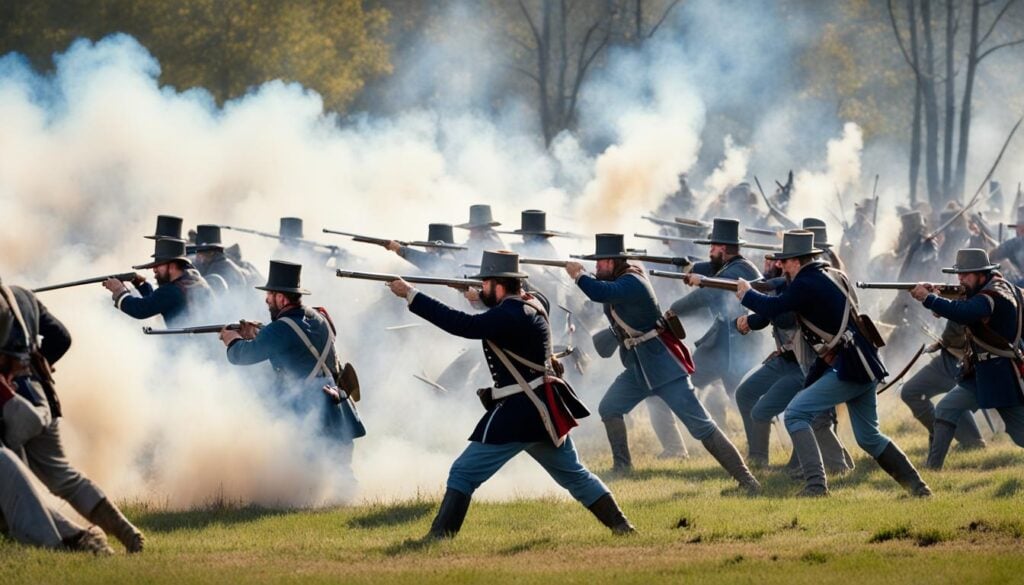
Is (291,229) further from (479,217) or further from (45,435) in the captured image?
(45,435)

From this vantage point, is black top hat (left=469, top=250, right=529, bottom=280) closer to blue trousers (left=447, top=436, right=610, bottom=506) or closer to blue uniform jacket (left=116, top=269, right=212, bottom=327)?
blue trousers (left=447, top=436, right=610, bottom=506)

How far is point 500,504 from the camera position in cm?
1278

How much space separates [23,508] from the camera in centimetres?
996

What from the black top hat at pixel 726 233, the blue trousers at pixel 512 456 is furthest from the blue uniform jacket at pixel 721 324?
the blue trousers at pixel 512 456

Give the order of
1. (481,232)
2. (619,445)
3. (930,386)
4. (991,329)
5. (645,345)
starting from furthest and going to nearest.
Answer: (481,232) → (930,386) → (619,445) → (645,345) → (991,329)

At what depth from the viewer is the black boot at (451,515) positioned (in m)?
11.0

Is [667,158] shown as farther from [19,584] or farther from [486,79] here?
[19,584]

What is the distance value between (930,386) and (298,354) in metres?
5.70

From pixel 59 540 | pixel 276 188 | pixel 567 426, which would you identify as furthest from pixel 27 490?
pixel 276 188

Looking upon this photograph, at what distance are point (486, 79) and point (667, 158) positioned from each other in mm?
13169

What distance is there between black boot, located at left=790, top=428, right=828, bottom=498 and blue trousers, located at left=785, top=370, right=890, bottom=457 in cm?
7

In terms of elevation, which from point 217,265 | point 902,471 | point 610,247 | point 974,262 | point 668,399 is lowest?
point 902,471

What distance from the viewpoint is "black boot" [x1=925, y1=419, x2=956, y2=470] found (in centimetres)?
1438

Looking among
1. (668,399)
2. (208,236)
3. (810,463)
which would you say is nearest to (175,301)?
(208,236)
